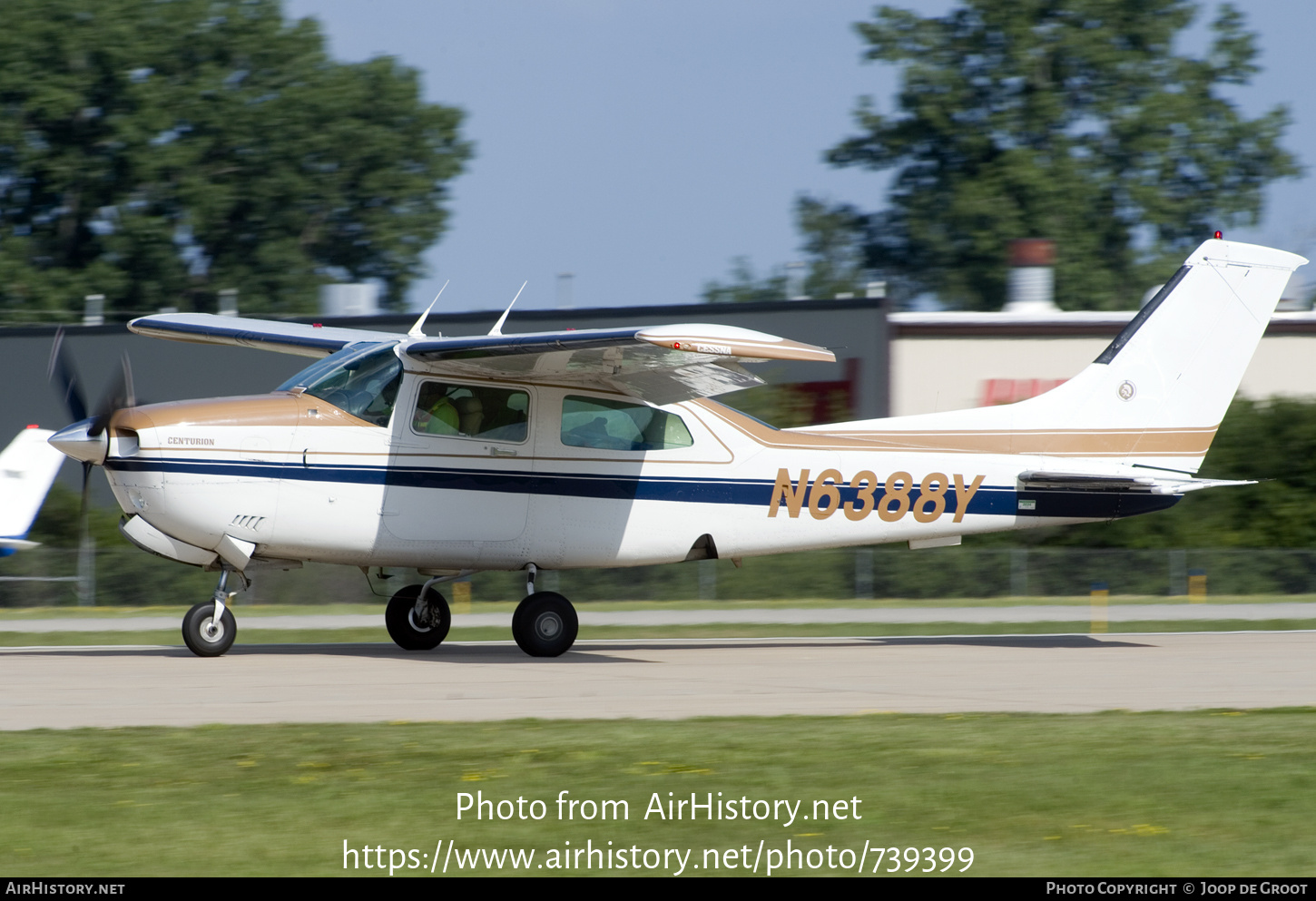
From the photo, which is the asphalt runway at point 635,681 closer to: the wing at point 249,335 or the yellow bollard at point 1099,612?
the yellow bollard at point 1099,612

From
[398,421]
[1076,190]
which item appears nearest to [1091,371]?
[398,421]

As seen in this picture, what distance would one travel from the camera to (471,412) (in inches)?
513

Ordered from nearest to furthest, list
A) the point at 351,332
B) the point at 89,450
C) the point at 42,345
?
1. the point at 89,450
2. the point at 351,332
3. the point at 42,345

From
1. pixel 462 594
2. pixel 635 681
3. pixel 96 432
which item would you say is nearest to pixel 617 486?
pixel 635 681

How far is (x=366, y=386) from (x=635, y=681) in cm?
353

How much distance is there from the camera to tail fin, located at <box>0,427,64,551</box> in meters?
19.0

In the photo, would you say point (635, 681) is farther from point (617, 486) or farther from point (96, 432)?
point (96, 432)

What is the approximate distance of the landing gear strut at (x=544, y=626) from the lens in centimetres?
1329

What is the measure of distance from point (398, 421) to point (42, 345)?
22440mm

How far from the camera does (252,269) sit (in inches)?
2142

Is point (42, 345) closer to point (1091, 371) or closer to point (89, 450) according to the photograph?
point (89, 450)

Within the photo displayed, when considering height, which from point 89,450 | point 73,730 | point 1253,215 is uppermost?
point 1253,215

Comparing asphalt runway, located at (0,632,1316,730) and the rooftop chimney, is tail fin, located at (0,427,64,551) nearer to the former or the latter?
asphalt runway, located at (0,632,1316,730)

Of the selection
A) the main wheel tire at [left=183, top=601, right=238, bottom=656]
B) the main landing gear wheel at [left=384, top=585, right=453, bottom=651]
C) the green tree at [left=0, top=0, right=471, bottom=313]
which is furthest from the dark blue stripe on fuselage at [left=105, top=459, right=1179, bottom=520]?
the green tree at [left=0, top=0, right=471, bottom=313]
